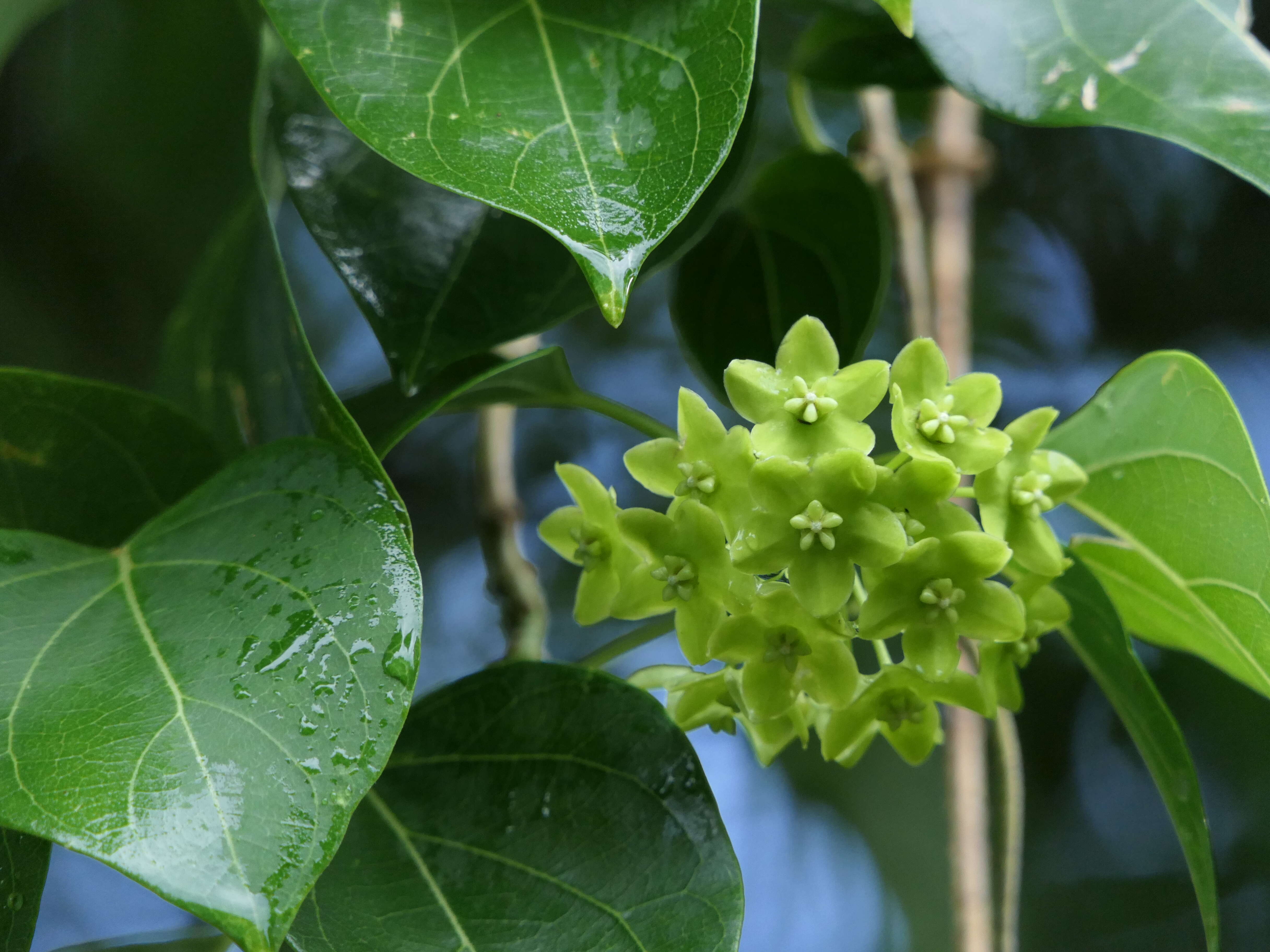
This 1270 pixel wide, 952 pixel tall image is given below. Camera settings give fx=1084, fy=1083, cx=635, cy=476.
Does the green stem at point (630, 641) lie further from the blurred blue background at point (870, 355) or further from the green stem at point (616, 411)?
the blurred blue background at point (870, 355)

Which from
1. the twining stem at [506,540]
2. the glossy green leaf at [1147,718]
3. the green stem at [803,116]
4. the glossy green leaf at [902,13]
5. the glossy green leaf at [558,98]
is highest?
the glossy green leaf at [902,13]

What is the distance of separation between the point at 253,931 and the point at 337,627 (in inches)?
4.5

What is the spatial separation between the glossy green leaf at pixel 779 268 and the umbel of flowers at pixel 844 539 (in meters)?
0.25

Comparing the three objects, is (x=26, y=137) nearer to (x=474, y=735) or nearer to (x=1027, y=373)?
(x=474, y=735)

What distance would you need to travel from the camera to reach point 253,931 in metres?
0.34

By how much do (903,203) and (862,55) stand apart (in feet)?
0.69

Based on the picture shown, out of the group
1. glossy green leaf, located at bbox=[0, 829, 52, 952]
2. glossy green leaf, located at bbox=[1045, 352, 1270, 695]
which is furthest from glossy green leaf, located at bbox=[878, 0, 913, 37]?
glossy green leaf, located at bbox=[0, 829, 52, 952]

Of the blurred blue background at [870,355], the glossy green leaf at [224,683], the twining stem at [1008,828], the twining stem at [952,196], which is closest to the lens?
the glossy green leaf at [224,683]

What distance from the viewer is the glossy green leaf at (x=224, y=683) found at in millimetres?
354

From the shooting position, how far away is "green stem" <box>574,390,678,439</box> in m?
0.63

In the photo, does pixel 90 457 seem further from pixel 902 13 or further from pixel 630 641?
pixel 902 13

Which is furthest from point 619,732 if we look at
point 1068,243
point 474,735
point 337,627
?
point 1068,243

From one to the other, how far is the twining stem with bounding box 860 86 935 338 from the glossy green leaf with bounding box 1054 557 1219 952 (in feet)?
0.93

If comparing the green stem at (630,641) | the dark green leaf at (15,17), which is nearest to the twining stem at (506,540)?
the green stem at (630,641)
